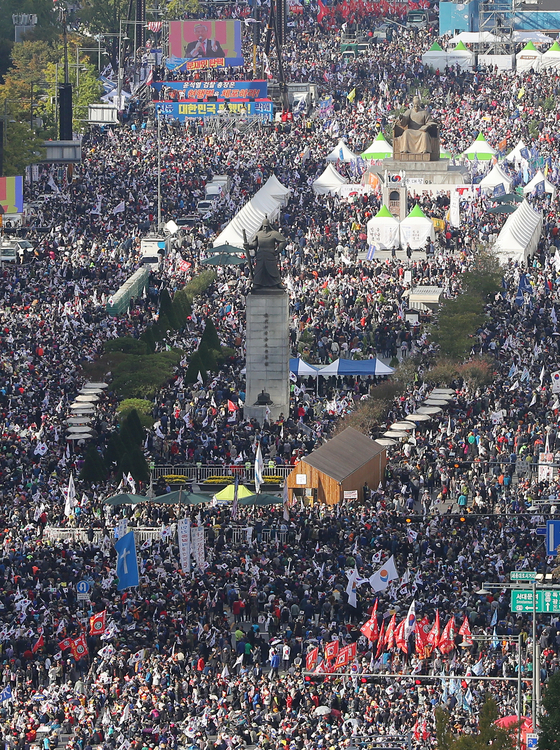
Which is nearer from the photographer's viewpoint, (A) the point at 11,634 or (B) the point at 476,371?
(A) the point at 11,634

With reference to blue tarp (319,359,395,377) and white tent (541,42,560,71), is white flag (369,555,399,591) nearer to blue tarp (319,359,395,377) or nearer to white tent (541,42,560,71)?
blue tarp (319,359,395,377)

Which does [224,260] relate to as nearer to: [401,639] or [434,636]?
[401,639]

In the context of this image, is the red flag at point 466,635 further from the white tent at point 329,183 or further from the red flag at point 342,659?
A: the white tent at point 329,183

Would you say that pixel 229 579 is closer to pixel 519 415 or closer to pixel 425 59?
pixel 519 415

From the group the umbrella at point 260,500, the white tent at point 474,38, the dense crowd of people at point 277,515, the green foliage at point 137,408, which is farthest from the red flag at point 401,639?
the white tent at point 474,38

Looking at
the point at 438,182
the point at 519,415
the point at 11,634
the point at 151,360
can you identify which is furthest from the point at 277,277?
the point at 438,182

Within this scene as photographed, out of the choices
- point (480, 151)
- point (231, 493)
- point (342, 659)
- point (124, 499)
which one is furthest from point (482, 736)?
point (480, 151)
